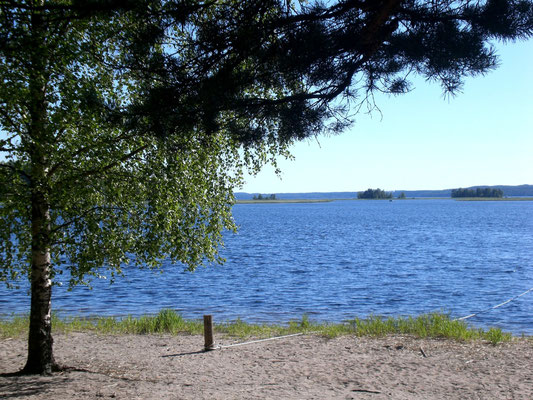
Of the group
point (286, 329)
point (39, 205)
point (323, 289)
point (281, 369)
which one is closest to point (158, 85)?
point (39, 205)

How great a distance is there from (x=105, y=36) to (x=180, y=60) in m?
2.23

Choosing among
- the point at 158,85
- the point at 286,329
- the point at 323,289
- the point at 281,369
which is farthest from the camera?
the point at 323,289

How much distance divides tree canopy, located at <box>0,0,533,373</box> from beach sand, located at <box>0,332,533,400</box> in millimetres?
1437

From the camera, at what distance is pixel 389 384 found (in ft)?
30.9

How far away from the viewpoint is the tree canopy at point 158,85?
7289 millimetres

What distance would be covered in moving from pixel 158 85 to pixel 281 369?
6247 millimetres

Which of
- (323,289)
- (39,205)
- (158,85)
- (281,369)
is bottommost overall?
(323,289)

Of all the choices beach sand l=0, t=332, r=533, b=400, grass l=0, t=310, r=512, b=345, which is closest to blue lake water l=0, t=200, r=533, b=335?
grass l=0, t=310, r=512, b=345

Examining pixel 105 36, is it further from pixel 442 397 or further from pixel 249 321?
pixel 249 321

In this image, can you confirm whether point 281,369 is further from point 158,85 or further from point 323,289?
point 323,289

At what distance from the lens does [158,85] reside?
312 inches

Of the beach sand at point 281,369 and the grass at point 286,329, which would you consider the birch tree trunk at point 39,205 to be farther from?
the grass at point 286,329

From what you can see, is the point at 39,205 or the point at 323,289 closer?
the point at 39,205

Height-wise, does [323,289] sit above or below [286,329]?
below
